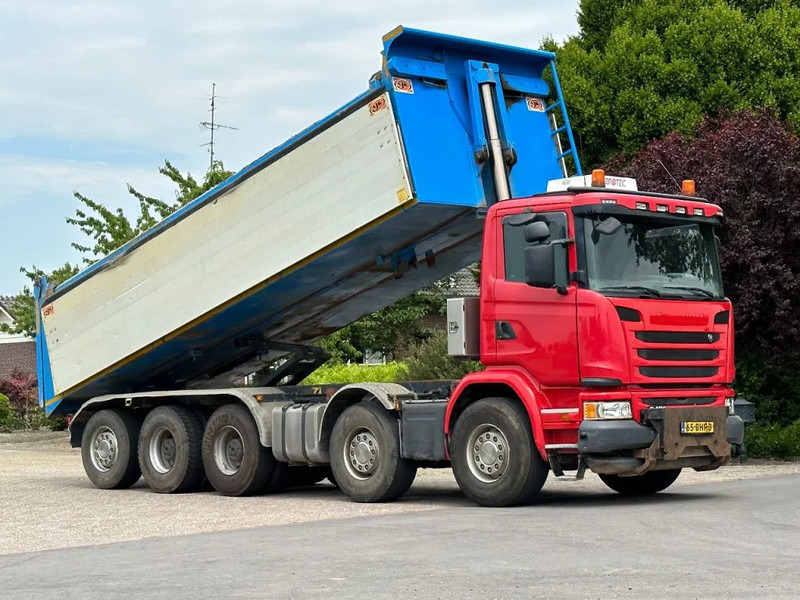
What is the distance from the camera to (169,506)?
48.6 ft

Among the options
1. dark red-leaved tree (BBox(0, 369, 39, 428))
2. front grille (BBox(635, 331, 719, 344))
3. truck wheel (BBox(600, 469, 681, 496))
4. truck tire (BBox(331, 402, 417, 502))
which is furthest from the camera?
dark red-leaved tree (BBox(0, 369, 39, 428))

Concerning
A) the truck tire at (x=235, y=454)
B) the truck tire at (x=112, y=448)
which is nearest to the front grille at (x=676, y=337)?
the truck tire at (x=235, y=454)

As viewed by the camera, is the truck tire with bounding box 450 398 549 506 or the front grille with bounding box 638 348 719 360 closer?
the front grille with bounding box 638 348 719 360

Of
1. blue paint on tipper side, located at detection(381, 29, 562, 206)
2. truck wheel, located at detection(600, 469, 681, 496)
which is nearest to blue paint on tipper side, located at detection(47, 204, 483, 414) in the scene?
blue paint on tipper side, located at detection(381, 29, 562, 206)

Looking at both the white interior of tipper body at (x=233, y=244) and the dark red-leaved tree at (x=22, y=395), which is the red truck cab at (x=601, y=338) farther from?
the dark red-leaved tree at (x=22, y=395)

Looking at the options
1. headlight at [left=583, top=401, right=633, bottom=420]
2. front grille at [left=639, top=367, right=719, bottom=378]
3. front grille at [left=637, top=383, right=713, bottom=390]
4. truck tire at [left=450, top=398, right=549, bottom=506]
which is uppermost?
front grille at [left=639, top=367, right=719, bottom=378]

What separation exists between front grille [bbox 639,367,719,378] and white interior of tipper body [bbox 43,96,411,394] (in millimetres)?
2807

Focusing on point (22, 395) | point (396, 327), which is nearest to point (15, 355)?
point (22, 395)

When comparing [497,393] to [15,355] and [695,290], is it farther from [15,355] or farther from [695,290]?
[15,355]

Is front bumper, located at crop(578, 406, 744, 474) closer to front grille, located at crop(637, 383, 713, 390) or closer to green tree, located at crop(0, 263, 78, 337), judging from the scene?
front grille, located at crop(637, 383, 713, 390)

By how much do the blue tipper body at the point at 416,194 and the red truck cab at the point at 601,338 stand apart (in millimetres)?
674

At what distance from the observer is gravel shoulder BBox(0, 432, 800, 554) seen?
12.1 meters

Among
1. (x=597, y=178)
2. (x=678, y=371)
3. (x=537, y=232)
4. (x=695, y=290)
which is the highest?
(x=597, y=178)

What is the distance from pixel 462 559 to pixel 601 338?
11.9 feet
